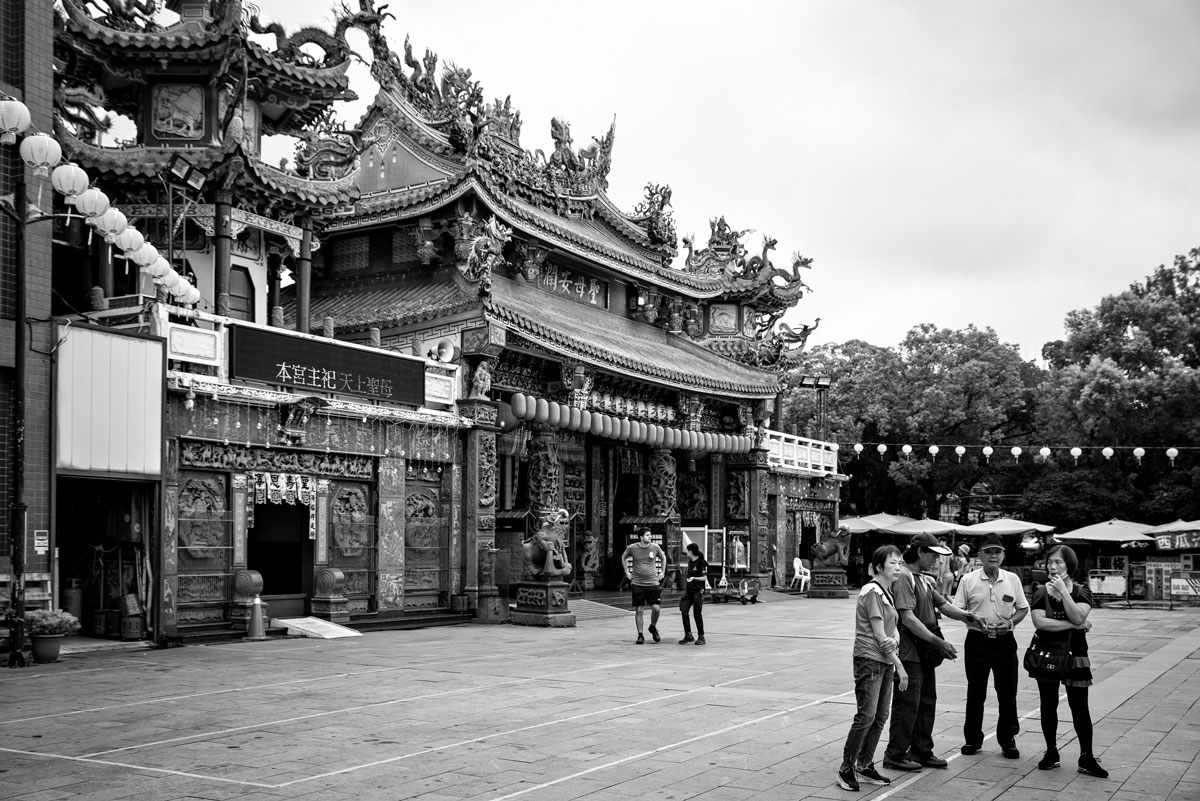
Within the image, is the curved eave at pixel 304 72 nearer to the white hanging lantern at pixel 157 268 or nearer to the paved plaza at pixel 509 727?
the white hanging lantern at pixel 157 268

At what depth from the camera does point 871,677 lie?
7.54 m

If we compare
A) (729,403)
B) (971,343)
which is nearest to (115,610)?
(729,403)

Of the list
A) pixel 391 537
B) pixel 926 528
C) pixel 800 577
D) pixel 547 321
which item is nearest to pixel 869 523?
pixel 926 528

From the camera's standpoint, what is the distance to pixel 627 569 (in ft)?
86.9

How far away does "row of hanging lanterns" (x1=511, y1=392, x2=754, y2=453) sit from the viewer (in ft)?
76.3

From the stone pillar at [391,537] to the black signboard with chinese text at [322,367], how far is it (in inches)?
50.4

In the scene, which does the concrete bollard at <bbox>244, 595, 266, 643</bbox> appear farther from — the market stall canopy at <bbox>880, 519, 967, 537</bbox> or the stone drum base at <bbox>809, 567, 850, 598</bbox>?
A: the market stall canopy at <bbox>880, 519, 967, 537</bbox>

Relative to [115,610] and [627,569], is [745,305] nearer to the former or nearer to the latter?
[627,569]

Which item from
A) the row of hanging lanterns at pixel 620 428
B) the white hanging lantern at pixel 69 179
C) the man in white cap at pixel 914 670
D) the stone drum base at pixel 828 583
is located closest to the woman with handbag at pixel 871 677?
the man in white cap at pixel 914 670

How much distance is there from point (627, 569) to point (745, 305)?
13.0 meters

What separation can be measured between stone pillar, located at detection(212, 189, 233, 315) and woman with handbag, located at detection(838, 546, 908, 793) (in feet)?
47.9

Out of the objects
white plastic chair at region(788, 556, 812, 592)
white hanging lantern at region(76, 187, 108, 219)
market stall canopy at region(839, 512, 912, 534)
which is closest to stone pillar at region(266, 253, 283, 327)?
white hanging lantern at region(76, 187, 108, 219)

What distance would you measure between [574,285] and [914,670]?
22274 millimetres

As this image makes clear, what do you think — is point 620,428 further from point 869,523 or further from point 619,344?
point 869,523
